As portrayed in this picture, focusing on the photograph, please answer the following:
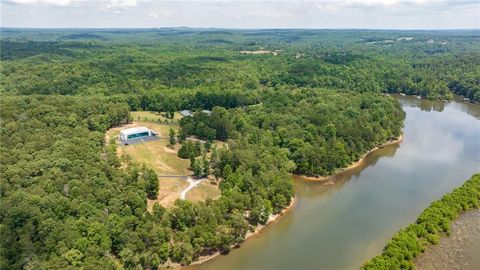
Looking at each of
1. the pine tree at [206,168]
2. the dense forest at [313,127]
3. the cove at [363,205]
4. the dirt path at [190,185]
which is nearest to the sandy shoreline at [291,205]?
the cove at [363,205]

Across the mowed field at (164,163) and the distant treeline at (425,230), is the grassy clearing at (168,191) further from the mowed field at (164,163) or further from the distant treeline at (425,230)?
the distant treeline at (425,230)

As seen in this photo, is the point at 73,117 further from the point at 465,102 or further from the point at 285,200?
the point at 465,102

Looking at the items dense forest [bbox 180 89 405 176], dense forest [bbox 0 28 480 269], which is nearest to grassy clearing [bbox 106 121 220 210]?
dense forest [bbox 0 28 480 269]

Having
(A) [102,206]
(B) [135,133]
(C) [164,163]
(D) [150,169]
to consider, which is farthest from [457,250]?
(B) [135,133]

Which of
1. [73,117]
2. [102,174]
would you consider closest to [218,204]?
[102,174]

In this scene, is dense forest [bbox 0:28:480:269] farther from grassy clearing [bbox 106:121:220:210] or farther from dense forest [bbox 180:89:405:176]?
grassy clearing [bbox 106:121:220:210]

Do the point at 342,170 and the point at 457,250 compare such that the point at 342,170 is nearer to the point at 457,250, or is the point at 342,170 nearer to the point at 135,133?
the point at 457,250
